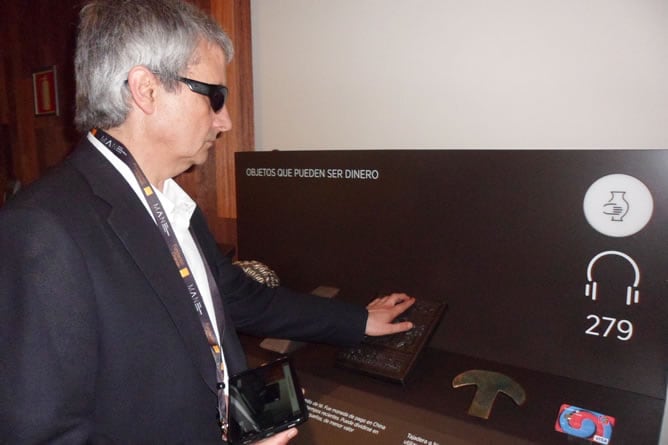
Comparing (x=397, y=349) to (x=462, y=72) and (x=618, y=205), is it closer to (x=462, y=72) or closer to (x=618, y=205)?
(x=618, y=205)

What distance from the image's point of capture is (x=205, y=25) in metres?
0.84

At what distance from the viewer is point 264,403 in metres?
0.81

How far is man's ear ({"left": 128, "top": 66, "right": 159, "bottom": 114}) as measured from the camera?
769 mm

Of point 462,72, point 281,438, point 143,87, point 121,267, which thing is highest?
point 462,72

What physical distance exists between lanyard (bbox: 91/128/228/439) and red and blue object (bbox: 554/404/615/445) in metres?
0.67

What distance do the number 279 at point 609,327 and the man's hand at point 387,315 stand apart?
1.36 ft

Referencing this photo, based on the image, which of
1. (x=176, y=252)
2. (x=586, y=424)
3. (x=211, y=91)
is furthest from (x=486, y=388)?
(x=211, y=91)

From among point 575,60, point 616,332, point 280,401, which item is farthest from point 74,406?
point 575,60

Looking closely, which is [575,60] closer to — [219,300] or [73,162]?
[219,300]

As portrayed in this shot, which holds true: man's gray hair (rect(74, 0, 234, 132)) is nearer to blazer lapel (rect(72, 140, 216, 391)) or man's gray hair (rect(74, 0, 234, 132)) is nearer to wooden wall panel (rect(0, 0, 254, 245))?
blazer lapel (rect(72, 140, 216, 391))

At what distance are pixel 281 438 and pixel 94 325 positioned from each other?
0.38 metres

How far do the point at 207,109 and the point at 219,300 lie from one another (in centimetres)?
43

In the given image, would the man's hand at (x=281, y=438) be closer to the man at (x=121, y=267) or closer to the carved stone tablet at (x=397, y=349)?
the man at (x=121, y=267)

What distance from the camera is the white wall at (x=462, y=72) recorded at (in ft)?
3.46
